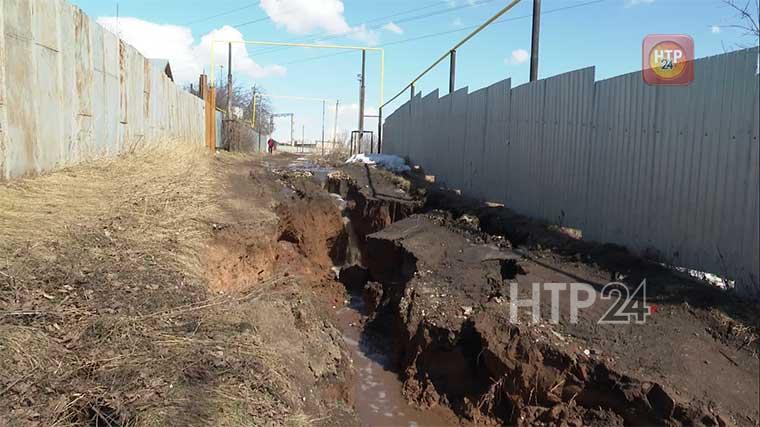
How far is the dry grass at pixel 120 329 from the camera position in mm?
2806

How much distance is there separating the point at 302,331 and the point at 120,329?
5.83ft

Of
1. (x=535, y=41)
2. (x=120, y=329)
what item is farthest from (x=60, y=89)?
(x=535, y=41)

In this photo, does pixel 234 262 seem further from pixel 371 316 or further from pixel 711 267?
pixel 711 267

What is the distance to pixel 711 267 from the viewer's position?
16.3 feet

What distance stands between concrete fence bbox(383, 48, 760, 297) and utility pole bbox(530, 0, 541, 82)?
35 cm

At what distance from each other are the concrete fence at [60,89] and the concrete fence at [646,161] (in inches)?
250

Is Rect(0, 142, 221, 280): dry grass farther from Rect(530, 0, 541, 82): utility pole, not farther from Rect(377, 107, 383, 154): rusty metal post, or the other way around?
Rect(377, 107, 383, 154): rusty metal post

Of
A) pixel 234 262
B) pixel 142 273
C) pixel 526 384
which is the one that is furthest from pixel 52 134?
pixel 526 384

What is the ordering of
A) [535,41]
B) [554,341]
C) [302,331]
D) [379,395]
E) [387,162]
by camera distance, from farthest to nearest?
[387,162] → [535,41] → [379,395] → [302,331] → [554,341]

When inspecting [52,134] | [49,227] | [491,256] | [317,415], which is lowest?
[317,415]

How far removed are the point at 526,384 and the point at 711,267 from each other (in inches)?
72.5

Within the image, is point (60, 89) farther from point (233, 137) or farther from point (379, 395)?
point (233, 137)

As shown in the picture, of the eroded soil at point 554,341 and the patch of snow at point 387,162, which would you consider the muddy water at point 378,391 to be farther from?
the patch of snow at point 387,162

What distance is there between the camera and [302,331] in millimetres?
4941
